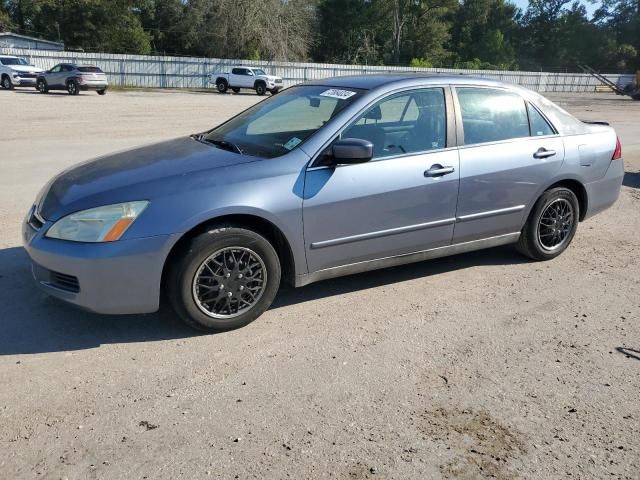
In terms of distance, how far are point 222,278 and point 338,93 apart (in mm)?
1751

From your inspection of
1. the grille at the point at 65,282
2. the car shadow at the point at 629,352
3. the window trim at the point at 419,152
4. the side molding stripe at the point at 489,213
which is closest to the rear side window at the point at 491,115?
the window trim at the point at 419,152

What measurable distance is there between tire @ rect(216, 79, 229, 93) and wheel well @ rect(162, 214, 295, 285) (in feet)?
114

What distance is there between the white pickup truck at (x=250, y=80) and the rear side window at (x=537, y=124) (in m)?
31.6

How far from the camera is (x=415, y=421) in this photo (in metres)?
3.05

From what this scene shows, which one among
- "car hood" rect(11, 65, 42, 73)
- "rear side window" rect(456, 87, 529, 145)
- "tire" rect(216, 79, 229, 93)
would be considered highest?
"rear side window" rect(456, 87, 529, 145)

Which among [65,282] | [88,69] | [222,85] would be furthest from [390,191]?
[222,85]

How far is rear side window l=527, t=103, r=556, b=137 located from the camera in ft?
17.0

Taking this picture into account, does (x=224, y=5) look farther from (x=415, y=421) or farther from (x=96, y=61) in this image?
(x=415, y=421)

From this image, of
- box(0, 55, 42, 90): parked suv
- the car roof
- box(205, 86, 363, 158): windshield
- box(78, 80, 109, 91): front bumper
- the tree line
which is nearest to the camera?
box(205, 86, 363, 158): windshield

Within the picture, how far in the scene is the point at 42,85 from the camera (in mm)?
28812

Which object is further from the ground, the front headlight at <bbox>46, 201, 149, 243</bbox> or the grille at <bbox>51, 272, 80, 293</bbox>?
the front headlight at <bbox>46, 201, 149, 243</bbox>

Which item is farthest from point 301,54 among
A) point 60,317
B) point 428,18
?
point 60,317

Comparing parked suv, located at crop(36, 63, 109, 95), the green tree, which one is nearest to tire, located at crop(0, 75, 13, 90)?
parked suv, located at crop(36, 63, 109, 95)

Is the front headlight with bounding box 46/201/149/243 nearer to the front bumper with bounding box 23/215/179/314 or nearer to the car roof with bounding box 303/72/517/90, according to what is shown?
the front bumper with bounding box 23/215/179/314
